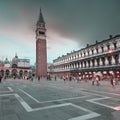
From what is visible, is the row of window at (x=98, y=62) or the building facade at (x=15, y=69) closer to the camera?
the row of window at (x=98, y=62)

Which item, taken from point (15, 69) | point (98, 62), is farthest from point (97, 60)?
point (15, 69)

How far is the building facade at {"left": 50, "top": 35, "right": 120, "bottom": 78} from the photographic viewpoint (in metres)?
41.1

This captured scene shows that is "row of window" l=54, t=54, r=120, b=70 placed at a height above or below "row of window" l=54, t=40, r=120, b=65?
below

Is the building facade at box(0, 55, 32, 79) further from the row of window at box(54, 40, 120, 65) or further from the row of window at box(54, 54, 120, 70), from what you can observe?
the row of window at box(54, 54, 120, 70)

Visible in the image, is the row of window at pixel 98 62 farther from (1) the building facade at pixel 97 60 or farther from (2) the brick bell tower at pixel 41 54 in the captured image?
(2) the brick bell tower at pixel 41 54

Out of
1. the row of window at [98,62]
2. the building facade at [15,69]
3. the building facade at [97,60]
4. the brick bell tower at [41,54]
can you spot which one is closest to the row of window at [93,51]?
the building facade at [97,60]

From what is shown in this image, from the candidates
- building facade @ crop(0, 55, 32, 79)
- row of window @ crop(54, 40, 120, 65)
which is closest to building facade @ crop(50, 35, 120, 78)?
row of window @ crop(54, 40, 120, 65)

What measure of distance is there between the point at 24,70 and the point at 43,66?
63207 millimetres

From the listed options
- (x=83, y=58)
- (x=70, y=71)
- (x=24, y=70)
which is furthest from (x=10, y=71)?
(x=83, y=58)

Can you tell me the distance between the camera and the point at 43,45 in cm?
8906

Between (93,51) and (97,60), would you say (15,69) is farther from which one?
(97,60)

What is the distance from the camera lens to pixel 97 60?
4878 centimetres

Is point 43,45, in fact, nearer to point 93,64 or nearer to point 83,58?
point 83,58

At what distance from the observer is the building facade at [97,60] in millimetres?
41097
